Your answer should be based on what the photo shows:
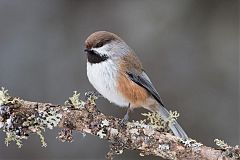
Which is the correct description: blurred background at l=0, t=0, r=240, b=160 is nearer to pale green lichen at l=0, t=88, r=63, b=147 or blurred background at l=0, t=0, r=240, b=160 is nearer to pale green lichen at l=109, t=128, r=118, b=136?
pale green lichen at l=109, t=128, r=118, b=136

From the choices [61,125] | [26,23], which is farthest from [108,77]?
[26,23]

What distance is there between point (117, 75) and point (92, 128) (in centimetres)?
74

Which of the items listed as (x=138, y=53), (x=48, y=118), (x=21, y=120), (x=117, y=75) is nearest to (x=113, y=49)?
(x=117, y=75)

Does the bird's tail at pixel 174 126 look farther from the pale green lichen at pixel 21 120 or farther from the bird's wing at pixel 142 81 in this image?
the pale green lichen at pixel 21 120

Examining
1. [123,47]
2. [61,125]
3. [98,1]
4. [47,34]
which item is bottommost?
[61,125]

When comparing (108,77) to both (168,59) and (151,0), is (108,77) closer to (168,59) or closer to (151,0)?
(168,59)

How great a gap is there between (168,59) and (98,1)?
4.14 ft

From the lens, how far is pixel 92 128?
3209mm

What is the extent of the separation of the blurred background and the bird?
1601mm

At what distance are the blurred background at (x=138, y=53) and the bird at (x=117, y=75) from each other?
5.25 ft

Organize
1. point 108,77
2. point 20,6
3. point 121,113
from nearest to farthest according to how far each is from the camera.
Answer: point 108,77, point 121,113, point 20,6

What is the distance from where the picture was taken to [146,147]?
3.20 metres

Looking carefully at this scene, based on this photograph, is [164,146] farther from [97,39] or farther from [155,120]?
[97,39]

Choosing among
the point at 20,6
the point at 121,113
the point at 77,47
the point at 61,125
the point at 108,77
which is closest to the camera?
the point at 61,125
